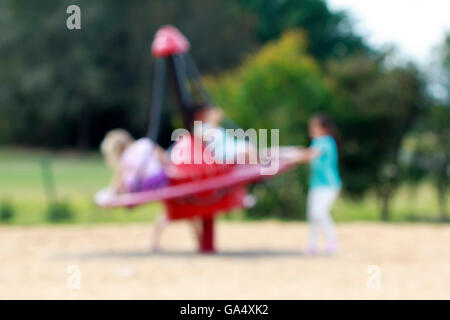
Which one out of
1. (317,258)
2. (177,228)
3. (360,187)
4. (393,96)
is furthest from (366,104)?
(317,258)

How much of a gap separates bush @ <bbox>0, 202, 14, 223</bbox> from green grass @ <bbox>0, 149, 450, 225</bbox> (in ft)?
0.37

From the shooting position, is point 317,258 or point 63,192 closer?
point 317,258

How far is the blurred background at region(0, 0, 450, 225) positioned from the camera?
604 inches

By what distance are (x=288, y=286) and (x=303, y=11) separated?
117ft

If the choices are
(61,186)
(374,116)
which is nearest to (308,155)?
(374,116)

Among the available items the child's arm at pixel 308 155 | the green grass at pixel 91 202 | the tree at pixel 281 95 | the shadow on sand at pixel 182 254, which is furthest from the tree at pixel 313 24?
the child's arm at pixel 308 155

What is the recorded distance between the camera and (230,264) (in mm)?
8242

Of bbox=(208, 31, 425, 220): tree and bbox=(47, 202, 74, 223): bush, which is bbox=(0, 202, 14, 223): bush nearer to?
bbox=(47, 202, 74, 223): bush

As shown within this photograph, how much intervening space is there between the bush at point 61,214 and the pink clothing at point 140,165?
205 inches

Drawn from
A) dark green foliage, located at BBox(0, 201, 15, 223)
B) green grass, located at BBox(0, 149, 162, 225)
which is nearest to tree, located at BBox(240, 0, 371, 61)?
green grass, located at BBox(0, 149, 162, 225)

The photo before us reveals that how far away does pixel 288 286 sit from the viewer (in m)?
6.77

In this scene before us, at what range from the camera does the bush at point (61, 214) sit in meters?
13.6

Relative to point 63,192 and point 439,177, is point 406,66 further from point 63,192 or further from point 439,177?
point 63,192

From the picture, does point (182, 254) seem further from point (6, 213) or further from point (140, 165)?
point (6, 213)
